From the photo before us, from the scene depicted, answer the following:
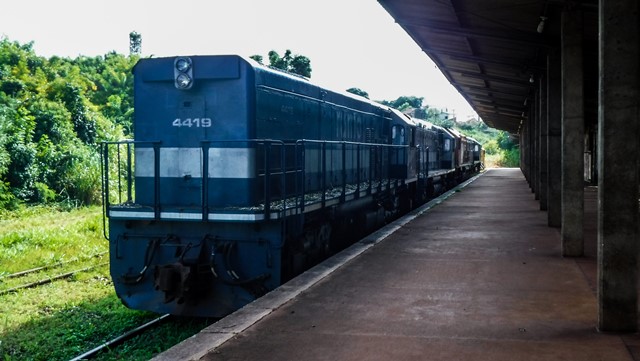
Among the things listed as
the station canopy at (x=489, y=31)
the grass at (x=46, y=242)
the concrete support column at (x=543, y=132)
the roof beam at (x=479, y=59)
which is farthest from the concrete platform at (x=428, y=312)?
the roof beam at (x=479, y=59)

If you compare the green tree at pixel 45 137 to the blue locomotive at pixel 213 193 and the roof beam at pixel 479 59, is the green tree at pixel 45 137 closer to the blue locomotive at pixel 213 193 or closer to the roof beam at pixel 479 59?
the roof beam at pixel 479 59

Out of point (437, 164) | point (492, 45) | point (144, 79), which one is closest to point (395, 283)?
point (144, 79)

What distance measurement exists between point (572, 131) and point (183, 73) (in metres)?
6.12

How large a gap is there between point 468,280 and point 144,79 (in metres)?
5.27

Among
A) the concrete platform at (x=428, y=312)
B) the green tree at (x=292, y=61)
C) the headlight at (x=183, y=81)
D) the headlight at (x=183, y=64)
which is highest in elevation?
the green tree at (x=292, y=61)

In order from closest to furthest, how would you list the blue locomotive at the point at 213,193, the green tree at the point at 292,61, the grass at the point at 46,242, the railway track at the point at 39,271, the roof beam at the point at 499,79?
the blue locomotive at the point at 213,193, the railway track at the point at 39,271, the grass at the point at 46,242, the roof beam at the point at 499,79, the green tree at the point at 292,61

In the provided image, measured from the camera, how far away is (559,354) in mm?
5031

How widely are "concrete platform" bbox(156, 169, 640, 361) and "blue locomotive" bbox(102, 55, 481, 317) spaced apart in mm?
737

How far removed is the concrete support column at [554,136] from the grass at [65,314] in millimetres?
8740

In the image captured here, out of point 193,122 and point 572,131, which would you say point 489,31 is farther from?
point 193,122

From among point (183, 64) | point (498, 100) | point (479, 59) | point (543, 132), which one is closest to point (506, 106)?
point (498, 100)

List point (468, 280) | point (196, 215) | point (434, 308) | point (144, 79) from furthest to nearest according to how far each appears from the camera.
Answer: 1. point (144, 79)
2. point (468, 280)
3. point (196, 215)
4. point (434, 308)

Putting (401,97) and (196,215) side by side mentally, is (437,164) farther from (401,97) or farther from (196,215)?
(401,97)

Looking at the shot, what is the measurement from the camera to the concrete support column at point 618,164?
5.45 meters
